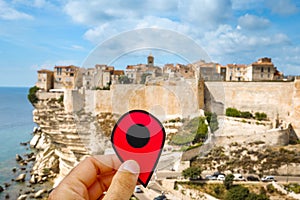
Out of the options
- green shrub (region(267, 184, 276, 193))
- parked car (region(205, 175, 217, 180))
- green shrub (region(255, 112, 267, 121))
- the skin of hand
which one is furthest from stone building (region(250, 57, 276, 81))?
the skin of hand

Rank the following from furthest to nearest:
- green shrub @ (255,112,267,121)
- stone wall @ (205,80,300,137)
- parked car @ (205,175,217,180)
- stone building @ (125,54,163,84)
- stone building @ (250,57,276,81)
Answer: stone building @ (250,57,276,81)
green shrub @ (255,112,267,121)
stone wall @ (205,80,300,137)
parked car @ (205,175,217,180)
stone building @ (125,54,163,84)

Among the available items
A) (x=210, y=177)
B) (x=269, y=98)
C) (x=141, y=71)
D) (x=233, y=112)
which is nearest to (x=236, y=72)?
(x=269, y=98)

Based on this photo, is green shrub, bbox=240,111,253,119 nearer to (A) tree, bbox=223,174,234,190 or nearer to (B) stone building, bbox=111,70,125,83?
(A) tree, bbox=223,174,234,190

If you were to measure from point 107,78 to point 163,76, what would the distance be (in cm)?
35

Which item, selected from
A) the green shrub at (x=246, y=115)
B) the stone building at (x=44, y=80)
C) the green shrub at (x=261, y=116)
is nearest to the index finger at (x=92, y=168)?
the green shrub at (x=246, y=115)

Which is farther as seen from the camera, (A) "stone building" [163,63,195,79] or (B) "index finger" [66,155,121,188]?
(A) "stone building" [163,63,195,79]

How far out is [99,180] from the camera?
126cm

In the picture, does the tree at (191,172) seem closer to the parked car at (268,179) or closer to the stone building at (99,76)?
the parked car at (268,179)

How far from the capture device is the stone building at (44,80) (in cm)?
2155

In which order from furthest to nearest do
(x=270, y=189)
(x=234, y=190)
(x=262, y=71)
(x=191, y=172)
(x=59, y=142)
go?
(x=262, y=71)
(x=59, y=142)
(x=191, y=172)
(x=270, y=189)
(x=234, y=190)

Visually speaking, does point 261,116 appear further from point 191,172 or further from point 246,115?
point 191,172

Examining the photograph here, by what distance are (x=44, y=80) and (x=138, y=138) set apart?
22.4m

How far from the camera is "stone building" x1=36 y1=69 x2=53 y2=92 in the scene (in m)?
21.5

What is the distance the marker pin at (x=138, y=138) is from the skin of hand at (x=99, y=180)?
0.04 metres
